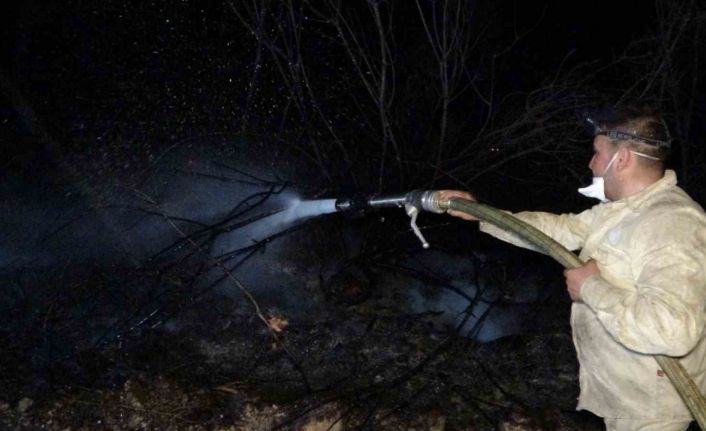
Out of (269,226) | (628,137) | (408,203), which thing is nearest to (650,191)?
(628,137)

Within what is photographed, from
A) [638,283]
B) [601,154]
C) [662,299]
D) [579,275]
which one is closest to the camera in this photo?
[662,299]

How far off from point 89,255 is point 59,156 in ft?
6.09

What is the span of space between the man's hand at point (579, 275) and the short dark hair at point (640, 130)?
2.00ft

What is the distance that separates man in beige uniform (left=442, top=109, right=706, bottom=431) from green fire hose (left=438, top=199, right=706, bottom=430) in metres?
0.12

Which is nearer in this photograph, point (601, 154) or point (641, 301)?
point (641, 301)

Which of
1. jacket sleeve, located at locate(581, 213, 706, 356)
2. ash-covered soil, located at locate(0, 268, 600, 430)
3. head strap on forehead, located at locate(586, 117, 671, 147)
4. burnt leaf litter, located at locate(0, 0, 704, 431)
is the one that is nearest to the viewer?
jacket sleeve, located at locate(581, 213, 706, 356)

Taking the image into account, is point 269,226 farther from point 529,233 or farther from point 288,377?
point 529,233

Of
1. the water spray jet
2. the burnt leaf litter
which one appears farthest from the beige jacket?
the burnt leaf litter

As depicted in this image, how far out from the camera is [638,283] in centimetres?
209

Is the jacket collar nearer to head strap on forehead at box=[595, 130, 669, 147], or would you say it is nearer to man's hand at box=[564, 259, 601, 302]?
head strap on forehead at box=[595, 130, 669, 147]

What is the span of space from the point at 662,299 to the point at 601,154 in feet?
2.81

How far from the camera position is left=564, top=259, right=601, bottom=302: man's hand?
2252mm

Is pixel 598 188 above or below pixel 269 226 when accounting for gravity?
below

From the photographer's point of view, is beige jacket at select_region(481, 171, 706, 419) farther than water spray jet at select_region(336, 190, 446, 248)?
No
